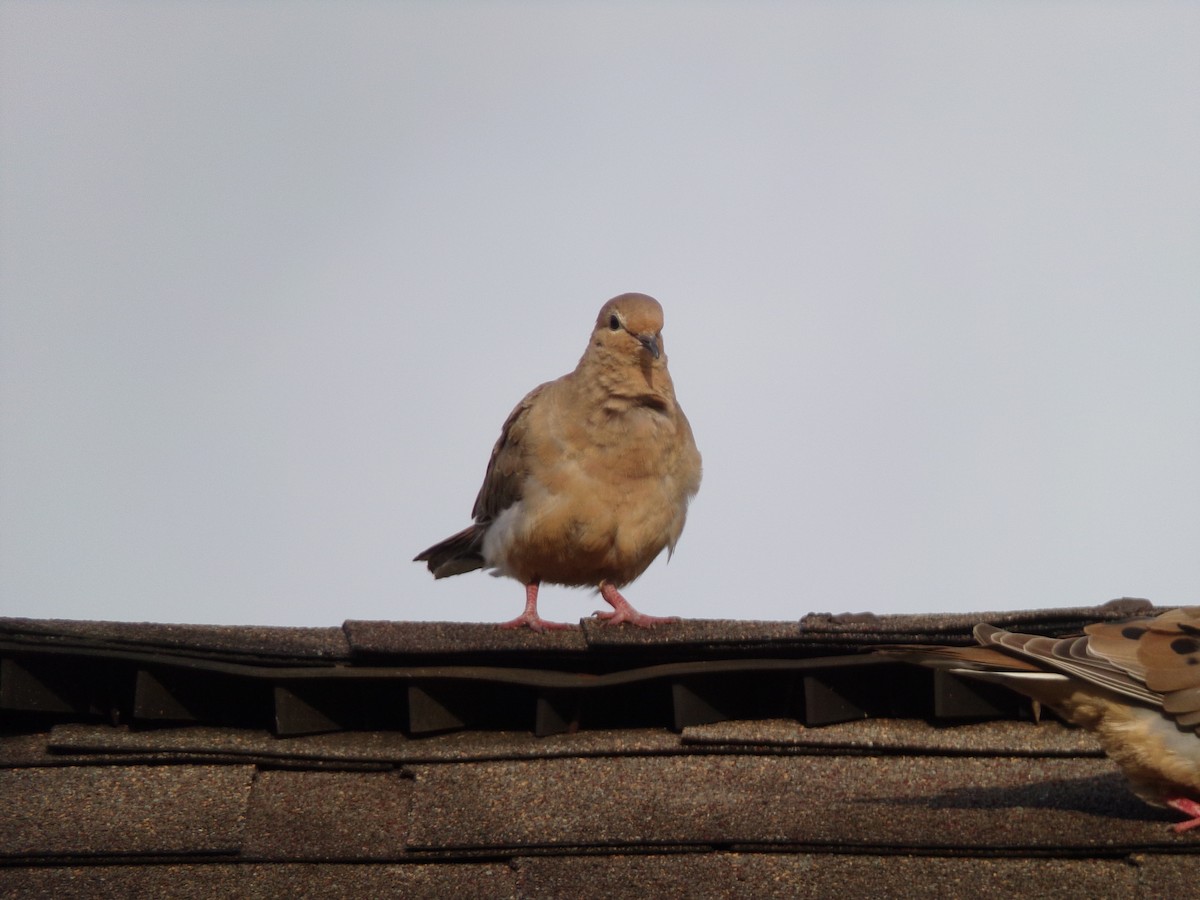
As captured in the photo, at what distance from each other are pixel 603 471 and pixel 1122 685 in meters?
2.57

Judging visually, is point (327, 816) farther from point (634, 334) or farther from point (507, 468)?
point (634, 334)

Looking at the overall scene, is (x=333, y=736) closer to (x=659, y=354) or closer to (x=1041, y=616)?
(x=1041, y=616)

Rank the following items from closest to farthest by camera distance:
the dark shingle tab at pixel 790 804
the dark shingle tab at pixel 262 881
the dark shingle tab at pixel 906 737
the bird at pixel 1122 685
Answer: the dark shingle tab at pixel 262 881
the dark shingle tab at pixel 790 804
the bird at pixel 1122 685
the dark shingle tab at pixel 906 737

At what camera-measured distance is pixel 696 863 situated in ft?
10.7

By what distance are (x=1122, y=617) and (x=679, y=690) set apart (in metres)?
1.26

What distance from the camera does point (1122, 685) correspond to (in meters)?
3.57

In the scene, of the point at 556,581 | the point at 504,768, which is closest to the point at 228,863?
the point at 504,768

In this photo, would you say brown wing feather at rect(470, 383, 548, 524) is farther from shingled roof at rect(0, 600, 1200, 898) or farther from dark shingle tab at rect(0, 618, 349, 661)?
shingled roof at rect(0, 600, 1200, 898)

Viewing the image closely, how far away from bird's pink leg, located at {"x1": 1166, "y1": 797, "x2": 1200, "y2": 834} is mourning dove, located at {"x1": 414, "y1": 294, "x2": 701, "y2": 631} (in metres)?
2.46

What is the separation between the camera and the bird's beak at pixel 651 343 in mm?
5879

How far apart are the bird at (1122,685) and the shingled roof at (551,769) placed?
Result: 114mm

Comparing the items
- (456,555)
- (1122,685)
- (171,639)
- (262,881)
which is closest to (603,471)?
(456,555)

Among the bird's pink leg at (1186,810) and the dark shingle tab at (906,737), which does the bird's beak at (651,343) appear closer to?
the dark shingle tab at (906,737)

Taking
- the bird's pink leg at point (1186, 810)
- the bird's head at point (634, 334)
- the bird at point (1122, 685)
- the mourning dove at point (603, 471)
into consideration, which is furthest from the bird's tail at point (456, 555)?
the bird's pink leg at point (1186, 810)
